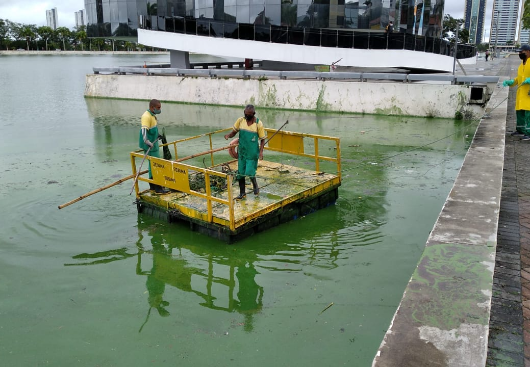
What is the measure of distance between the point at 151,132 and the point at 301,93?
1347 centimetres

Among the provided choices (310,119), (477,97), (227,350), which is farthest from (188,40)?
(227,350)

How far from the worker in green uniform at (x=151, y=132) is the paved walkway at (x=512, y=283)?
5.32 metres

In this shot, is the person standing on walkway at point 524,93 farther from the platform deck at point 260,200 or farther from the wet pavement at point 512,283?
the platform deck at point 260,200

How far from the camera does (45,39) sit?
121750mm

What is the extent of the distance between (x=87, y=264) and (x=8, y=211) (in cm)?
294

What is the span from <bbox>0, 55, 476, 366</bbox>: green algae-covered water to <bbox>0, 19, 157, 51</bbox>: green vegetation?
113901mm

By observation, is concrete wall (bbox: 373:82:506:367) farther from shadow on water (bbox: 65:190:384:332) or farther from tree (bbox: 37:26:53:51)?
tree (bbox: 37:26:53:51)

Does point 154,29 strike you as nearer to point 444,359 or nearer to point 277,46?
point 277,46

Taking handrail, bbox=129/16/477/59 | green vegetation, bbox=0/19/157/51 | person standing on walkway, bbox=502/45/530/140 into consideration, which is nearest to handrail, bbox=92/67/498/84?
handrail, bbox=129/16/477/59

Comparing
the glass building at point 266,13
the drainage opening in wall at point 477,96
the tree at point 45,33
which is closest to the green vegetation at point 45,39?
the tree at point 45,33

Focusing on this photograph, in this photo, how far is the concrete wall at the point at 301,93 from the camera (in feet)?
60.3

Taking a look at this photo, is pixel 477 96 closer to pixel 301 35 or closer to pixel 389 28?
pixel 389 28

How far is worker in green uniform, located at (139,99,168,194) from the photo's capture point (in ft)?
25.7

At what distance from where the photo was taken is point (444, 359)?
3094 mm
